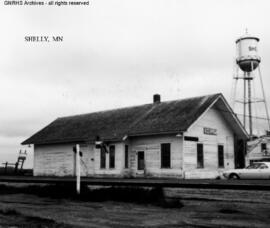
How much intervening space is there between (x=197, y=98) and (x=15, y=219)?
2154cm

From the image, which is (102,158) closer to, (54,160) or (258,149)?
(54,160)

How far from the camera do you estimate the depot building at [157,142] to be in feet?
84.5

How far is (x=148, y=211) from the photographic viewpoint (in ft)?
32.5

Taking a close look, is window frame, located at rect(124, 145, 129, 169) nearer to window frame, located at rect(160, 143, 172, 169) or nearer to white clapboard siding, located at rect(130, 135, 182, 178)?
white clapboard siding, located at rect(130, 135, 182, 178)

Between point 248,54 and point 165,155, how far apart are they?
17046 mm

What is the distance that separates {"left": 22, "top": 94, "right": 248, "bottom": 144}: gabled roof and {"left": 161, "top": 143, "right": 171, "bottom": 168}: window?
1138 millimetres

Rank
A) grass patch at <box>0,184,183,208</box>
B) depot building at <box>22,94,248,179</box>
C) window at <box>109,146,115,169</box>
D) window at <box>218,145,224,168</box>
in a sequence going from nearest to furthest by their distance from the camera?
grass patch at <box>0,184,183,208</box>
depot building at <box>22,94,248,179</box>
window at <box>109,146,115,169</box>
window at <box>218,145,224,168</box>

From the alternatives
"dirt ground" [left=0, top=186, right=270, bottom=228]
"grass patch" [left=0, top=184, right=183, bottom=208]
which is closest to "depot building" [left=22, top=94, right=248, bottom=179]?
"grass patch" [left=0, top=184, right=183, bottom=208]

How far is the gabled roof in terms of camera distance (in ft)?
85.6

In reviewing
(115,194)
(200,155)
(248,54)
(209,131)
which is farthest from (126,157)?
(248,54)

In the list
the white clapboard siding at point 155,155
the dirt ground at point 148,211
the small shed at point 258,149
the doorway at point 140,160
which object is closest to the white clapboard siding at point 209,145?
the white clapboard siding at point 155,155

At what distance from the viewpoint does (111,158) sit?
93.6 ft

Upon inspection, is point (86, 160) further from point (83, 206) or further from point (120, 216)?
Result: point (120, 216)

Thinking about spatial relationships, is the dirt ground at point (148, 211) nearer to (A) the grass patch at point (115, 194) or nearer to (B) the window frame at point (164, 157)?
(A) the grass patch at point (115, 194)
